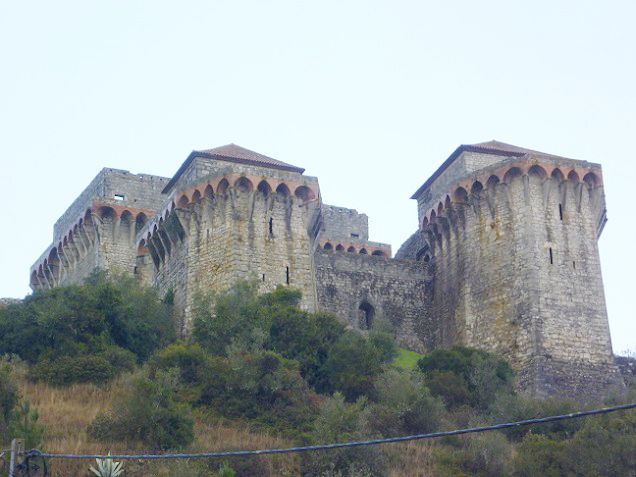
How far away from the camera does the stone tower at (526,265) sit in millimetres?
40875

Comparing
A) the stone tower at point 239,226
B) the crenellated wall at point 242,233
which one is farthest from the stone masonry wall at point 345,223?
the crenellated wall at point 242,233

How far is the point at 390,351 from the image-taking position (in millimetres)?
40219

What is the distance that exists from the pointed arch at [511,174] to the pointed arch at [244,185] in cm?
907

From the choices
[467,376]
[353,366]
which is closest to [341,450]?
[353,366]

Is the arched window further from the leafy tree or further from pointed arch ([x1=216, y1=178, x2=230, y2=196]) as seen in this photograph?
the leafy tree

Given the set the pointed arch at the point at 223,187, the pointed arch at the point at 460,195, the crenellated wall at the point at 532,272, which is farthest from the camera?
the pointed arch at the point at 460,195

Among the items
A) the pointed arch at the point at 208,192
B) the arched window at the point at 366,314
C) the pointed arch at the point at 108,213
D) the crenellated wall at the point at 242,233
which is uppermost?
the pointed arch at the point at 108,213

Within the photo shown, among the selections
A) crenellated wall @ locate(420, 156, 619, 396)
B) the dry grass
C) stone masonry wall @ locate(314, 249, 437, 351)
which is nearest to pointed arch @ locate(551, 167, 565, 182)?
crenellated wall @ locate(420, 156, 619, 396)

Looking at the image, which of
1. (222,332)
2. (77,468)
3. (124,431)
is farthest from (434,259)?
(77,468)

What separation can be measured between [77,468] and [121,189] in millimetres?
25798

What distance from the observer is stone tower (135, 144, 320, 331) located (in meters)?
41.7

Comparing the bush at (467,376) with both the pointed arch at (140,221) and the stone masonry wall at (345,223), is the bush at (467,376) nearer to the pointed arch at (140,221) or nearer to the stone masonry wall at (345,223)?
the pointed arch at (140,221)

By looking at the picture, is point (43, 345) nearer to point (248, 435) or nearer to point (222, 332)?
point (222, 332)

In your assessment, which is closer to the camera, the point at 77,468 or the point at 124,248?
the point at 77,468
